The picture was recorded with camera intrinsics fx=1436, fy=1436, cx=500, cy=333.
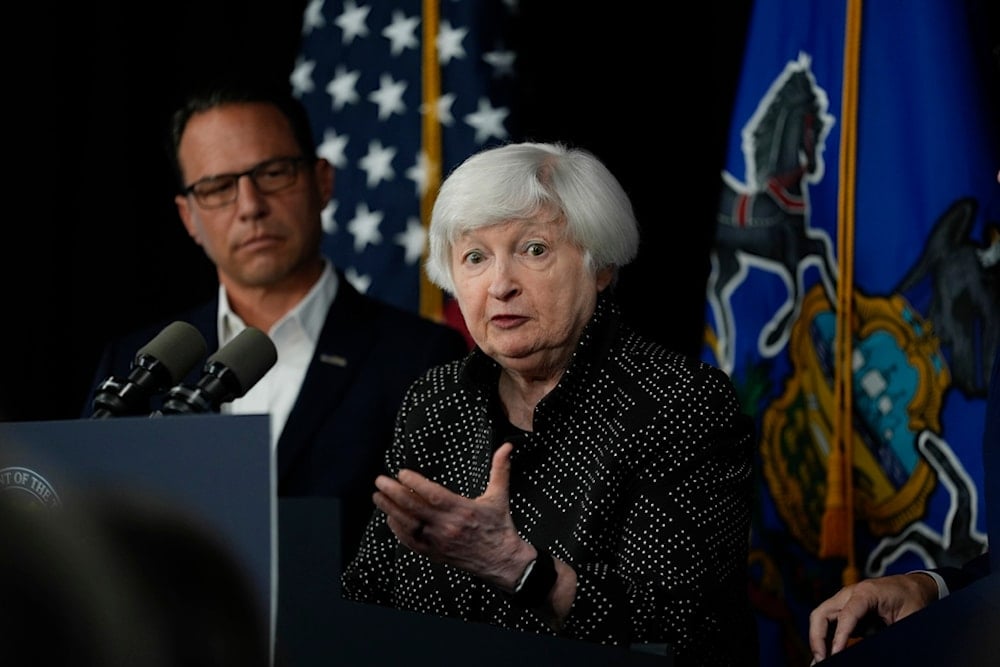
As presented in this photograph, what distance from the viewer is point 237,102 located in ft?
11.5

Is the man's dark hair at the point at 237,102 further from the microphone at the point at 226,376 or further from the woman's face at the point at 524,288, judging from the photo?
the microphone at the point at 226,376

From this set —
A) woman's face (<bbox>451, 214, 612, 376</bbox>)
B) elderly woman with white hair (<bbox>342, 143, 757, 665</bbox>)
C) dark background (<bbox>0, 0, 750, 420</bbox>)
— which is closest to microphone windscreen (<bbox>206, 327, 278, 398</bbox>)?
elderly woman with white hair (<bbox>342, 143, 757, 665</bbox>)

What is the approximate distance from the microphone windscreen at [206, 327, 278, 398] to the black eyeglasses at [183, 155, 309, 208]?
5.32 feet

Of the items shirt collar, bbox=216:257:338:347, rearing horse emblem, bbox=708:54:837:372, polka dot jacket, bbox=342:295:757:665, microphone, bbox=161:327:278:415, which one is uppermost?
rearing horse emblem, bbox=708:54:837:372

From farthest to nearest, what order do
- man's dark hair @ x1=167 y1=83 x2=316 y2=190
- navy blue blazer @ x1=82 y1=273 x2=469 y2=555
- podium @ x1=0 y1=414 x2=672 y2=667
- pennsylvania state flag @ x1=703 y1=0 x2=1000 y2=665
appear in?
man's dark hair @ x1=167 y1=83 x2=316 y2=190 → navy blue blazer @ x1=82 y1=273 x2=469 y2=555 → pennsylvania state flag @ x1=703 y1=0 x2=1000 y2=665 → podium @ x1=0 y1=414 x2=672 y2=667

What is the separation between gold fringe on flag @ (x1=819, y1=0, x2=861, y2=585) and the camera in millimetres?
2994

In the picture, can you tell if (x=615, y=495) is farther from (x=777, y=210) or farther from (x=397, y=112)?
(x=397, y=112)

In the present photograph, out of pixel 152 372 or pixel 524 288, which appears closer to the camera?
pixel 152 372

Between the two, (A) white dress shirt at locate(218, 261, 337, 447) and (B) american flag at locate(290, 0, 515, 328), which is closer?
(A) white dress shirt at locate(218, 261, 337, 447)

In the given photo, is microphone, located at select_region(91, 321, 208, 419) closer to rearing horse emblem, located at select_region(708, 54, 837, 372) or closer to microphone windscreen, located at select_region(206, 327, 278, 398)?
microphone windscreen, located at select_region(206, 327, 278, 398)

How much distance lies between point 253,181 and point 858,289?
1.43 m

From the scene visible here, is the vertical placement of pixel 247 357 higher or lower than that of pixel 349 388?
higher

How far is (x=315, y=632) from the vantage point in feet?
4.83

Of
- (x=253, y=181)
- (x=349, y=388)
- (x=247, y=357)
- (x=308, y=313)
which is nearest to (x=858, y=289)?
(x=349, y=388)
